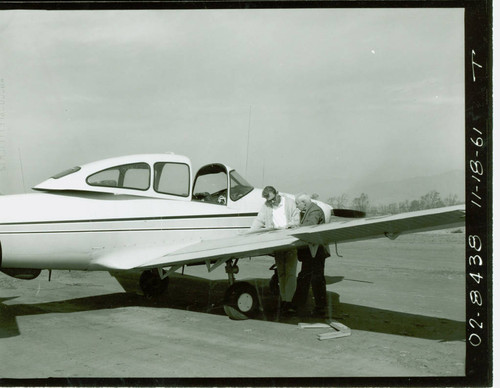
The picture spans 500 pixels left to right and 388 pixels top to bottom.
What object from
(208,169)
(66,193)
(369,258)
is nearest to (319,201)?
(208,169)

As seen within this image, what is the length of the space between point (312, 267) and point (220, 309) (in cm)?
168

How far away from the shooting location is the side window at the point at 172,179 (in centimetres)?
802

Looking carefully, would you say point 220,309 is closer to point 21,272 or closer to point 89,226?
point 89,226

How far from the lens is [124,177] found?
25.4ft

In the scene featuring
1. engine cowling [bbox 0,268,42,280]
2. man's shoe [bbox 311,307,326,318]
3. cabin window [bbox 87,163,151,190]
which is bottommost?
man's shoe [bbox 311,307,326,318]

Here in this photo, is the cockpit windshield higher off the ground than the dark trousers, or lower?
higher

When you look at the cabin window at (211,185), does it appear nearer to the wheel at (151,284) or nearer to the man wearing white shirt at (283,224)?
the man wearing white shirt at (283,224)

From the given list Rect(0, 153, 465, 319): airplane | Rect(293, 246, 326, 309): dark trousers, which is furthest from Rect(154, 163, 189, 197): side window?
Rect(293, 246, 326, 309): dark trousers

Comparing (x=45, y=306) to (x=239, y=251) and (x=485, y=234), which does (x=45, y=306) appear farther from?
(x=485, y=234)

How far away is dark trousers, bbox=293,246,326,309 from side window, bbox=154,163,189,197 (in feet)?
7.02

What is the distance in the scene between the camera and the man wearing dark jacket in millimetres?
7711

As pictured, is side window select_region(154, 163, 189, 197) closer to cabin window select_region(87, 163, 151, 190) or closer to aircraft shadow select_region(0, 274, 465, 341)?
cabin window select_region(87, 163, 151, 190)

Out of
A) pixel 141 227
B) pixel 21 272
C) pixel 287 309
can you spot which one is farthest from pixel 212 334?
pixel 21 272
